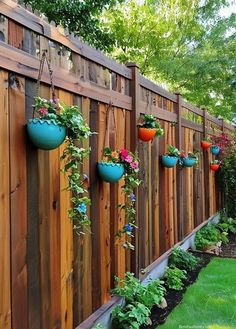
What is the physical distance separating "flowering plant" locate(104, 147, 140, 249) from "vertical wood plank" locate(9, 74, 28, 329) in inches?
42.7

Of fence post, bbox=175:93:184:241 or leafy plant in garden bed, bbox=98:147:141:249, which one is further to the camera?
fence post, bbox=175:93:184:241

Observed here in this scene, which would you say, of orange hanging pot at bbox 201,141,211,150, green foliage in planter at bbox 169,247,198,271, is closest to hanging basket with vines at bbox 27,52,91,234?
green foliage in planter at bbox 169,247,198,271

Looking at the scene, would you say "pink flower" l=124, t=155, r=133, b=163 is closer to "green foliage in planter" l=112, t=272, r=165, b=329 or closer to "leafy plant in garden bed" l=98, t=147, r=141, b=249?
"leafy plant in garden bed" l=98, t=147, r=141, b=249

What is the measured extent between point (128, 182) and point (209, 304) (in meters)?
1.45

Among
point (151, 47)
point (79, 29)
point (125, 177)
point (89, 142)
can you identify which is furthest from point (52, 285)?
→ point (151, 47)

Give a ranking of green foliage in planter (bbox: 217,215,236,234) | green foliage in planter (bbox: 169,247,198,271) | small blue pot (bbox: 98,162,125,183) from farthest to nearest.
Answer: green foliage in planter (bbox: 217,215,236,234) → green foliage in planter (bbox: 169,247,198,271) → small blue pot (bbox: 98,162,125,183)

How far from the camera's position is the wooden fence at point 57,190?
2.01 m

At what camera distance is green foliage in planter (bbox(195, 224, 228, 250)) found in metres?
6.13

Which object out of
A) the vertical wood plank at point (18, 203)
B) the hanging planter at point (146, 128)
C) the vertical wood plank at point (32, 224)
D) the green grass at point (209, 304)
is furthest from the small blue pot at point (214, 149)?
the vertical wood plank at point (18, 203)

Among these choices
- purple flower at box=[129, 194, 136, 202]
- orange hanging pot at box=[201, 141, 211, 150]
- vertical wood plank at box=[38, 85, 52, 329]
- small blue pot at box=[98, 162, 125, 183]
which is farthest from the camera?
orange hanging pot at box=[201, 141, 211, 150]

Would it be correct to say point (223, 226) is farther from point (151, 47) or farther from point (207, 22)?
point (207, 22)

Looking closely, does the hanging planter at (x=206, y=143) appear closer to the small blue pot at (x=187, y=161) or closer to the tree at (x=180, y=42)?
the small blue pot at (x=187, y=161)

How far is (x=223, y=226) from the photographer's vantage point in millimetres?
7523

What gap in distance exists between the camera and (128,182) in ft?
11.2
